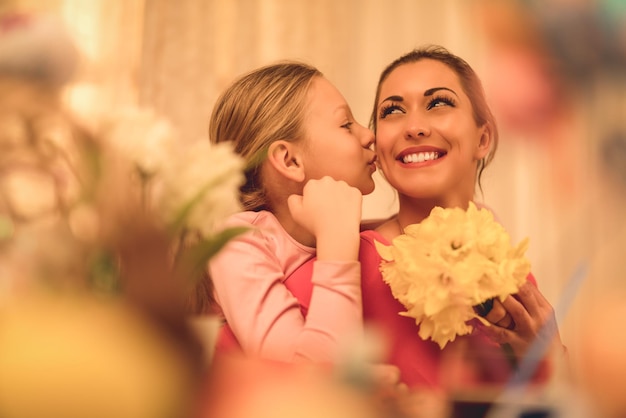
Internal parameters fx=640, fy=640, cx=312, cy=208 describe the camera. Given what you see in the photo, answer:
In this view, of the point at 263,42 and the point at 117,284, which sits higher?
the point at 117,284

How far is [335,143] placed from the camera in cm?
123

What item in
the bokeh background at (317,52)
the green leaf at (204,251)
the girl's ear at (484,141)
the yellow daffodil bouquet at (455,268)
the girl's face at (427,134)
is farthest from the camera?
the bokeh background at (317,52)

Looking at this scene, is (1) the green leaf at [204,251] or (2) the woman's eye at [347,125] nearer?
(1) the green leaf at [204,251]

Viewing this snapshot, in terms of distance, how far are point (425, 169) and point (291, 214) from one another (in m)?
0.28

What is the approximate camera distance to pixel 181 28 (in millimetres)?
2693

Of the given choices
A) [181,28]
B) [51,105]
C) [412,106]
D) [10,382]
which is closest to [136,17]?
[181,28]

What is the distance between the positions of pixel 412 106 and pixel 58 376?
1.06 meters

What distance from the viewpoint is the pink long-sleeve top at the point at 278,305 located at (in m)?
0.92

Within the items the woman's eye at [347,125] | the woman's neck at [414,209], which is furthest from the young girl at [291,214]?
the woman's neck at [414,209]

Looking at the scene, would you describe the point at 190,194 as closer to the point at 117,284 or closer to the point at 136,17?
the point at 117,284

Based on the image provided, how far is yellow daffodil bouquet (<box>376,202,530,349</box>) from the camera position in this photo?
0.90 m

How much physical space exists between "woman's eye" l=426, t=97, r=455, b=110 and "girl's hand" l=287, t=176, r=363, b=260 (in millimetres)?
308

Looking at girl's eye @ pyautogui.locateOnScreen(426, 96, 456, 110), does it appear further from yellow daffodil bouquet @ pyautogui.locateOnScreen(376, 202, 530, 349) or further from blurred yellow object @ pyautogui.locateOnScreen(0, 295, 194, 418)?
blurred yellow object @ pyautogui.locateOnScreen(0, 295, 194, 418)

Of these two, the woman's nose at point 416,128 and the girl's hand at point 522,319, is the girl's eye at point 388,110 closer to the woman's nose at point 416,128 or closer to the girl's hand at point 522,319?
the woman's nose at point 416,128
